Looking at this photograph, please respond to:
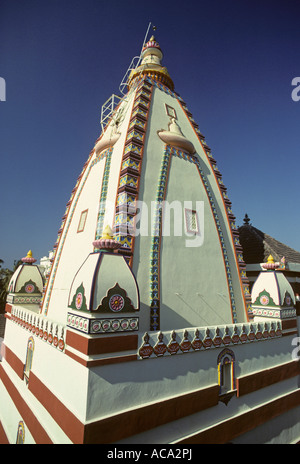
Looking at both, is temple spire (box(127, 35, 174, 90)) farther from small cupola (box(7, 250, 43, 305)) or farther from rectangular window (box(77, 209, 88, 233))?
small cupola (box(7, 250, 43, 305))

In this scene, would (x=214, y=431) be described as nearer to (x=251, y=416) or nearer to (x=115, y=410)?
(x=251, y=416)

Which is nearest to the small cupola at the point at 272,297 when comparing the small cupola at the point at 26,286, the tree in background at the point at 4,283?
the small cupola at the point at 26,286

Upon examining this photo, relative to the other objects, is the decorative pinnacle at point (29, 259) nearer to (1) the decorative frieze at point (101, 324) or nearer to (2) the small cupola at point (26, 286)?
(2) the small cupola at point (26, 286)

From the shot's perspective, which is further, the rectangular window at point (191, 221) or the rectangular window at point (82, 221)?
the rectangular window at point (82, 221)

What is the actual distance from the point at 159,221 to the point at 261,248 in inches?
283

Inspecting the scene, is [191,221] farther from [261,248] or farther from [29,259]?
[29,259]

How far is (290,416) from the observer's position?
783 cm

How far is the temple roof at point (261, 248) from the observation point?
12.0m

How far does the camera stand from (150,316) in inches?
259

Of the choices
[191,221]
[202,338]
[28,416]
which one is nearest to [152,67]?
[191,221]

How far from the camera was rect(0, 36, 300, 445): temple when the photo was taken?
483cm

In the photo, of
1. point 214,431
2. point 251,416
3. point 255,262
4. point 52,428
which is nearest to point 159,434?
point 214,431

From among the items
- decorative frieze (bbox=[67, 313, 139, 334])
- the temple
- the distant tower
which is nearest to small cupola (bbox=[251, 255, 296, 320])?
the temple

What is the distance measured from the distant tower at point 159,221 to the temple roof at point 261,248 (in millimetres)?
3334
